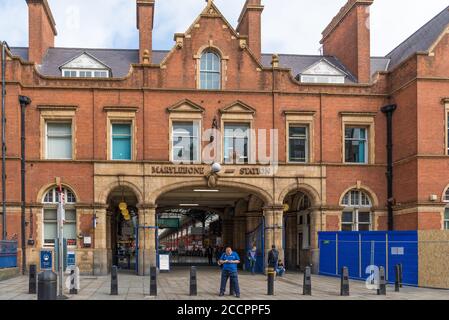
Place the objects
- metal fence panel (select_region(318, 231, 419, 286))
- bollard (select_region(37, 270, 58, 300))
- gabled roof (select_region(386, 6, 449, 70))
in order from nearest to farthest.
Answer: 1. bollard (select_region(37, 270, 58, 300))
2. metal fence panel (select_region(318, 231, 419, 286))
3. gabled roof (select_region(386, 6, 449, 70))

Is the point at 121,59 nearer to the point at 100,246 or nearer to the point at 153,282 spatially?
the point at 100,246

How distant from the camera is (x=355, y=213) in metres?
33.3

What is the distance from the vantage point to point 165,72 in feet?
107

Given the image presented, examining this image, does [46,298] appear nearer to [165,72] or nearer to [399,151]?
[165,72]

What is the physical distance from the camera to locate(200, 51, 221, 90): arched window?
1298 inches

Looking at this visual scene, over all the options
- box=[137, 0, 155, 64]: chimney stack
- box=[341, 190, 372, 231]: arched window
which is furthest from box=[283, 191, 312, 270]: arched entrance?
box=[137, 0, 155, 64]: chimney stack

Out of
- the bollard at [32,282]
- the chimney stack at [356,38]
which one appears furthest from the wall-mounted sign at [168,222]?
the bollard at [32,282]

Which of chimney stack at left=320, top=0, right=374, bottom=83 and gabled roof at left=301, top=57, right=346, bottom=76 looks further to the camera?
gabled roof at left=301, top=57, right=346, bottom=76

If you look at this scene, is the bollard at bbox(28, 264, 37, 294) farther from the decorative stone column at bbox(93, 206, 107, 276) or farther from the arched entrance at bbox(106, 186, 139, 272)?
the arched entrance at bbox(106, 186, 139, 272)

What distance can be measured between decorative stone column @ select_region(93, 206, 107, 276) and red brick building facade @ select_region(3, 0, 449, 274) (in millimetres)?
50

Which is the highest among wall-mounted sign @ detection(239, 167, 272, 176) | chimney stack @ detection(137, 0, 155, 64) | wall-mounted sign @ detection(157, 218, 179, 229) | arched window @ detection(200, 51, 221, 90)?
chimney stack @ detection(137, 0, 155, 64)

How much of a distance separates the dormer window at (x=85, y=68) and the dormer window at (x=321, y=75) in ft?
35.6

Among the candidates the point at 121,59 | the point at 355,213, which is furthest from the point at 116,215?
the point at 355,213

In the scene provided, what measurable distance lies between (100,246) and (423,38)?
2024cm
